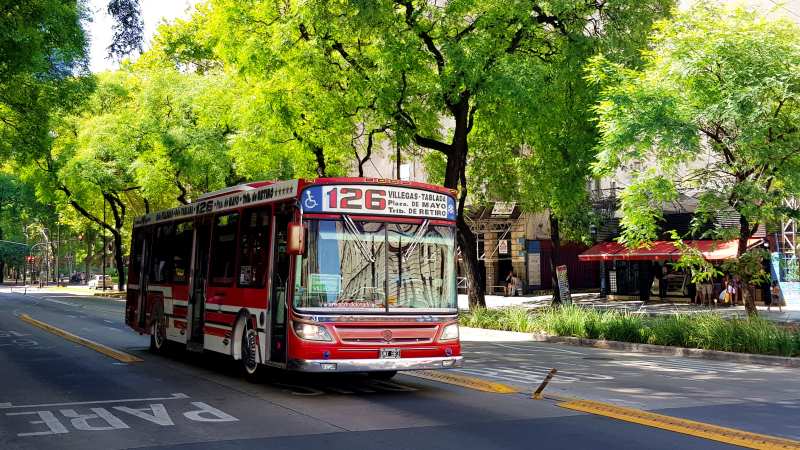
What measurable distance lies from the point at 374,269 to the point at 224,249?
12.7 ft

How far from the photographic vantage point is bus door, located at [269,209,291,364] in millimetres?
11398

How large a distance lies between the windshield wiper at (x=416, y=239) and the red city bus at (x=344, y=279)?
2cm

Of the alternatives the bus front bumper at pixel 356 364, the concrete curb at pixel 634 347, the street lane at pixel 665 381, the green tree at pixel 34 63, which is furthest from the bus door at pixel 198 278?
the concrete curb at pixel 634 347

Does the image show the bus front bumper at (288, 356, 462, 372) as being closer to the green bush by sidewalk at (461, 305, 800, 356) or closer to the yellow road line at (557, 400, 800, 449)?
the yellow road line at (557, 400, 800, 449)

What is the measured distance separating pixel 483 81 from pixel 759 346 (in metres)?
10.8

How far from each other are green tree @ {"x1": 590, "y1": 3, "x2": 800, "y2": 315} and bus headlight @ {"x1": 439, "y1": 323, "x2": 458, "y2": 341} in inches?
381

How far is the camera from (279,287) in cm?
1169

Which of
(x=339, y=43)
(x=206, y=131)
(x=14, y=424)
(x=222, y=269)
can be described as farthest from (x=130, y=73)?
(x=14, y=424)

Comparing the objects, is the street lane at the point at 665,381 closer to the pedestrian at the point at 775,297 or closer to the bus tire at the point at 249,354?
the bus tire at the point at 249,354

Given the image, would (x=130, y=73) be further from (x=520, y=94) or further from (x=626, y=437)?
(x=626, y=437)

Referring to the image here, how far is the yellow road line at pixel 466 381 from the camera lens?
39.2 feet

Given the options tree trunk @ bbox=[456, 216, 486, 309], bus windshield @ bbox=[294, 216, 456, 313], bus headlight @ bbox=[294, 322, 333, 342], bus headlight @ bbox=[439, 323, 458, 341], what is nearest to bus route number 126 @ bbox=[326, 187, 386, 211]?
bus windshield @ bbox=[294, 216, 456, 313]

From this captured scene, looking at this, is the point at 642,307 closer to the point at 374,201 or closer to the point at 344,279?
the point at 374,201

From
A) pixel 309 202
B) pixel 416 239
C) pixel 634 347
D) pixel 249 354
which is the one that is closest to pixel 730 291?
pixel 634 347
